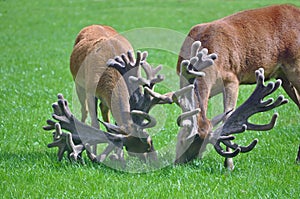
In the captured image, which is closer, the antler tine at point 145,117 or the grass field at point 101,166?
the grass field at point 101,166

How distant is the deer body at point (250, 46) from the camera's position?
7719mm

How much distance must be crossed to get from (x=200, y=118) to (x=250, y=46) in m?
1.75

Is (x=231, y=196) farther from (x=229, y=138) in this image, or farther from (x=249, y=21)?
(x=249, y=21)

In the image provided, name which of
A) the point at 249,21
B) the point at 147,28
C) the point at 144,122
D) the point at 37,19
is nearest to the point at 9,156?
the point at 144,122

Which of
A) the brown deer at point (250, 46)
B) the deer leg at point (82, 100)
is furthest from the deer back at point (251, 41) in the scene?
the deer leg at point (82, 100)

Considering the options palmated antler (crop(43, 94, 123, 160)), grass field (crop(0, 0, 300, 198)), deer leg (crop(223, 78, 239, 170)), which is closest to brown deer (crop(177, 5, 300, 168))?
deer leg (crop(223, 78, 239, 170))

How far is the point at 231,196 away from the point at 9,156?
9.56 ft

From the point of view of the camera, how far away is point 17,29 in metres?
22.8

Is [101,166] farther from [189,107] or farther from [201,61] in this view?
[201,61]

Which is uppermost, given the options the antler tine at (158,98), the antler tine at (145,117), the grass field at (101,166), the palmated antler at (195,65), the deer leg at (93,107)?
the palmated antler at (195,65)

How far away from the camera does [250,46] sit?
7.96m

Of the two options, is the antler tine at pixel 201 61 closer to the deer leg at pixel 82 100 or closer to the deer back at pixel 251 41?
the deer back at pixel 251 41

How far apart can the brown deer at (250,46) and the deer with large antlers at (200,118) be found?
794mm

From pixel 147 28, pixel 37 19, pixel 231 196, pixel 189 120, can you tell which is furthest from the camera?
pixel 37 19
